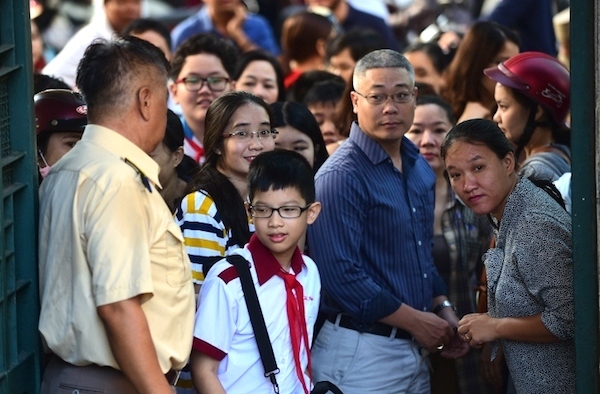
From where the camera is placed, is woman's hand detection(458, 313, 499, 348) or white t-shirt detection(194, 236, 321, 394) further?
woman's hand detection(458, 313, 499, 348)

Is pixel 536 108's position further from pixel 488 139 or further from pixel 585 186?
pixel 585 186

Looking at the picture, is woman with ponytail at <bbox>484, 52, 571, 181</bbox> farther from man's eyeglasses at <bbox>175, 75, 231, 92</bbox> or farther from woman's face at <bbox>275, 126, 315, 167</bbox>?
man's eyeglasses at <bbox>175, 75, 231, 92</bbox>

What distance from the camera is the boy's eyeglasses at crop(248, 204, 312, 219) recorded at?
4.03 meters

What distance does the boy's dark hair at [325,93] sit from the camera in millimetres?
6715

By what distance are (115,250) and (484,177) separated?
1.70 meters

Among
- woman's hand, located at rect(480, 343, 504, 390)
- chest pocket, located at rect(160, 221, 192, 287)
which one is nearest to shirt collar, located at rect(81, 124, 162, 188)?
chest pocket, located at rect(160, 221, 192, 287)

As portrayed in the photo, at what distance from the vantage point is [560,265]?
12.6 ft

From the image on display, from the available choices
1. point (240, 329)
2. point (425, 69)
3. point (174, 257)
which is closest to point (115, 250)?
point (174, 257)

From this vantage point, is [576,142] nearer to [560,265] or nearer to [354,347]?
[560,265]

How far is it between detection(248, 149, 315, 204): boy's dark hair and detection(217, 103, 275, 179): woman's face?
1.27 feet

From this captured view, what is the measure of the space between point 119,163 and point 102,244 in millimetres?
274

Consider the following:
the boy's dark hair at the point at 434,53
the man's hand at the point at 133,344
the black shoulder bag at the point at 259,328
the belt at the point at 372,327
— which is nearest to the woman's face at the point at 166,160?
the belt at the point at 372,327

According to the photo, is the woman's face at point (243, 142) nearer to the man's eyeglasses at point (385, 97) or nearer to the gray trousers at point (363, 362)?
the man's eyeglasses at point (385, 97)

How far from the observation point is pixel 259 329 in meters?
3.83
